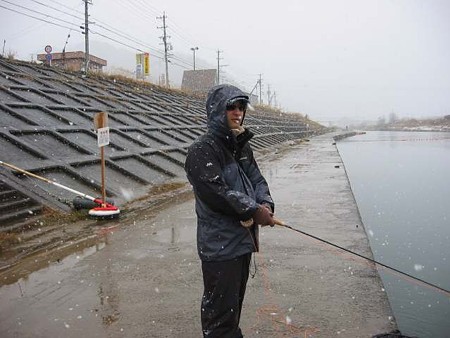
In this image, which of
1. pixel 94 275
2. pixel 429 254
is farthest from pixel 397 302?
pixel 94 275

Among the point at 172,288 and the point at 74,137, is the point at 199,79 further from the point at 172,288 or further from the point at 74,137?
the point at 172,288

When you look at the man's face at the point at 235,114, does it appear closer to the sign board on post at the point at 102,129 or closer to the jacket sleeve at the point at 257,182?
the jacket sleeve at the point at 257,182

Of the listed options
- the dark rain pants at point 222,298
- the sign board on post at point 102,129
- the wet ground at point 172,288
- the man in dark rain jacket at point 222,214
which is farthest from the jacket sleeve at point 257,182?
the sign board on post at point 102,129

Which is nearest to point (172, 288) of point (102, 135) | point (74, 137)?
point (102, 135)

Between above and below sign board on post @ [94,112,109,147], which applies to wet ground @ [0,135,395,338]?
below

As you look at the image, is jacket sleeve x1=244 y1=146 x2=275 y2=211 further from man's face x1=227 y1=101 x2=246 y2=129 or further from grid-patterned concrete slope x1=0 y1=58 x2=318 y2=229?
grid-patterned concrete slope x1=0 y1=58 x2=318 y2=229

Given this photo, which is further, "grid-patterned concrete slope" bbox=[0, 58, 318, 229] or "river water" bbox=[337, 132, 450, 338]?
"grid-patterned concrete slope" bbox=[0, 58, 318, 229]

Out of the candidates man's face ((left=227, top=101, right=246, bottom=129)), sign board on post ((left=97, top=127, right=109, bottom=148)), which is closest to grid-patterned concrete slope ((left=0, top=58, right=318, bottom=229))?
sign board on post ((left=97, top=127, right=109, bottom=148))

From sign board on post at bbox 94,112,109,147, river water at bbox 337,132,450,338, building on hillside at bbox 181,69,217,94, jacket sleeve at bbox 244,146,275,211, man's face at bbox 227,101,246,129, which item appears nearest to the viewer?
man's face at bbox 227,101,246,129

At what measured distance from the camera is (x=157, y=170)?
10633mm

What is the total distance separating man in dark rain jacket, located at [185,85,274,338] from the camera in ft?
7.76

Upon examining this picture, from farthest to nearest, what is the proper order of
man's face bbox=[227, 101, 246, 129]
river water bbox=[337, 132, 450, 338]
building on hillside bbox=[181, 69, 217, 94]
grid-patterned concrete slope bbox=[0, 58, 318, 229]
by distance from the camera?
building on hillside bbox=[181, 69, 217, 94]
grid-patterned concrete slope bbox=[0, 58, 318, 229]
river water bbox=[337, 132, 450, 338]
man's face bbox=[227, 101, 246, 129]

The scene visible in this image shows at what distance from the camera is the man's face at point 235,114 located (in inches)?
97.9

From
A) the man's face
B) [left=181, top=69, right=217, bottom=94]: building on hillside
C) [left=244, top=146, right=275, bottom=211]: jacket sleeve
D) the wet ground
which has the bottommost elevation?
the wet ground
